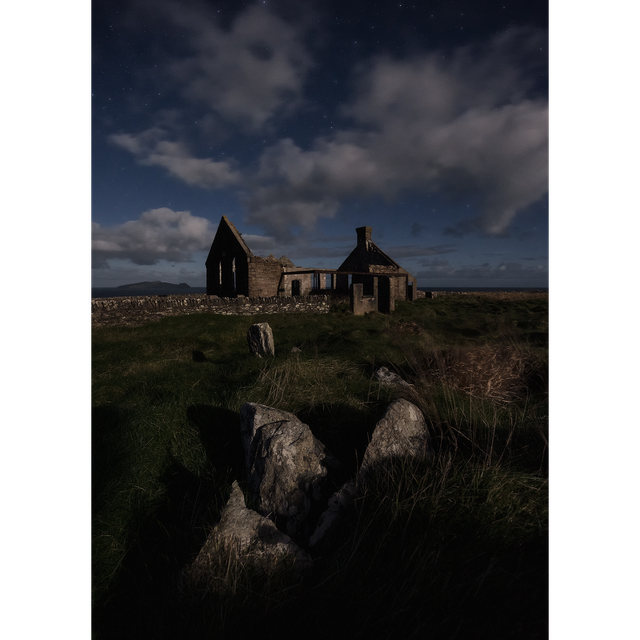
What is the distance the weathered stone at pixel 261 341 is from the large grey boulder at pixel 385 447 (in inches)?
179

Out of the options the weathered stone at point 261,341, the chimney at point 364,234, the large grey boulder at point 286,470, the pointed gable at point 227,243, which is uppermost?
the chimney at point 364,234

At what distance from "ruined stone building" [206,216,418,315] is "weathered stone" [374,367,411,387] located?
11.9 metres

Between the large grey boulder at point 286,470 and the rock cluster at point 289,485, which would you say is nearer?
the rock cluster at point 289,485

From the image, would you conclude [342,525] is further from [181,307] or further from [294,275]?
[294,275]

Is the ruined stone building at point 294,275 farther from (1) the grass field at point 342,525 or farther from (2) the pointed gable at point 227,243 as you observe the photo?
(1) the grass field at point 342,525

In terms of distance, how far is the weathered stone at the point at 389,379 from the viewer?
468cm

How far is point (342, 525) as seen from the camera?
94.0 inches

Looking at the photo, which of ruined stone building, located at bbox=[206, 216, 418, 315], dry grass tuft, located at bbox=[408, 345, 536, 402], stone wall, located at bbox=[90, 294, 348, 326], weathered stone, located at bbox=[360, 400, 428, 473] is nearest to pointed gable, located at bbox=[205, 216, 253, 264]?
ruined stone building, located at bbox=[206, 216, 418, 315]

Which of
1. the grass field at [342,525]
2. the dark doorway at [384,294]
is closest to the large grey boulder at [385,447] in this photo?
the grass field at [342,525]

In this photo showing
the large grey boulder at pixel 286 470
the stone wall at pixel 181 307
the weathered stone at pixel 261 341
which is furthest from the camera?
the stone wall at pixel 181 307

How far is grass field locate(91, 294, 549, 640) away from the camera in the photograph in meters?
1.74

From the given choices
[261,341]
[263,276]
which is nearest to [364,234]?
[263,276]

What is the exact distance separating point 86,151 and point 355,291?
53.3 feet

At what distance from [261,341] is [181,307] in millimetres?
9476
